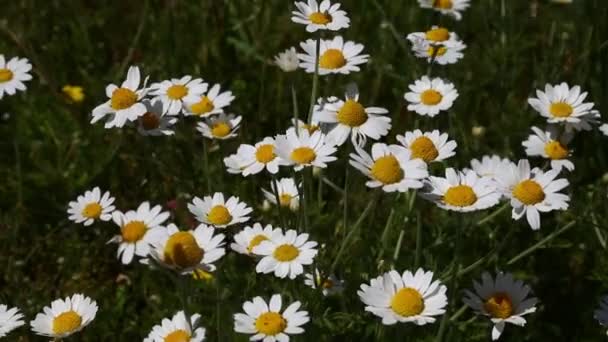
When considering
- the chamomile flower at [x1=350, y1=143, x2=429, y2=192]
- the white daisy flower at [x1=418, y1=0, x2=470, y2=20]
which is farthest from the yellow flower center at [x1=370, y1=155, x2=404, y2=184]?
the white daisy flower at [x1=418, y1=0, x2=470, y2=20]

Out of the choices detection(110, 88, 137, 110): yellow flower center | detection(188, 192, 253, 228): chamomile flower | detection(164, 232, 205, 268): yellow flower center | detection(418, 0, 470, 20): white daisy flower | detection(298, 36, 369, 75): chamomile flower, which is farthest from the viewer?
detection(418, 0, 470, 20): white daisy flower

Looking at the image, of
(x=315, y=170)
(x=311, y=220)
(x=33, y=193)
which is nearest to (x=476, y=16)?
(x=315, y=170)

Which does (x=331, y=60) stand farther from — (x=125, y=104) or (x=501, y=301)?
(x=501, y=301)

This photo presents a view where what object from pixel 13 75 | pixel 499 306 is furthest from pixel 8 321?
pixel 499 306

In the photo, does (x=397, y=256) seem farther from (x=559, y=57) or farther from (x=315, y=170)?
(x=559, y=57)

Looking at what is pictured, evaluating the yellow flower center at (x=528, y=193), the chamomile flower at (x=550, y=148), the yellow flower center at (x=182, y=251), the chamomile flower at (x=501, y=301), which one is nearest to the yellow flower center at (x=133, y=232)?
the yellow flower center at (x=182, y=251)

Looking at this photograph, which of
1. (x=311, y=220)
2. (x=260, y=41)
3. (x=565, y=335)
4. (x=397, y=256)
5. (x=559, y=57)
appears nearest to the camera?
(x=397, y=256)

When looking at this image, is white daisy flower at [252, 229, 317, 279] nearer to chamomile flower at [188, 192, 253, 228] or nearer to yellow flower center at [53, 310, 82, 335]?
chamomile flower at [188, 192, 253, 228]
